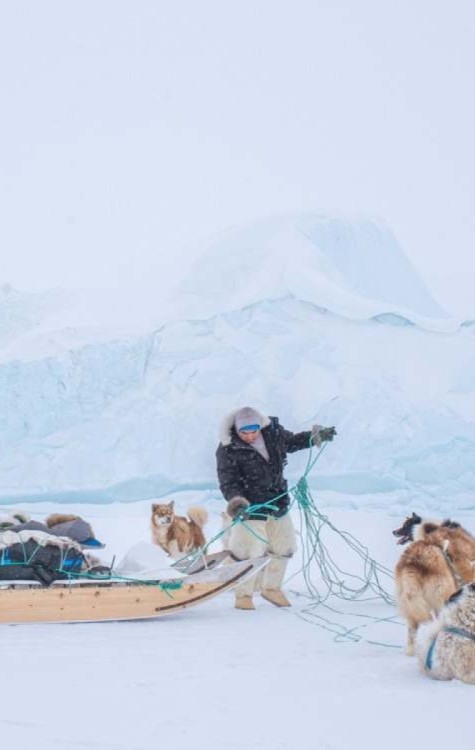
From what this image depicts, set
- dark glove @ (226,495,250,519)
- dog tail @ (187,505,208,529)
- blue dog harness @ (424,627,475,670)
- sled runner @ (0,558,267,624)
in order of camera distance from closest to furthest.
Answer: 1. blue dog harness @ (424,627,475,670)
2. sled runner @ (0,558,267,624)
3. dark glove @ (226,495,250,519)
4. dog tail @ (187,505,208,529)

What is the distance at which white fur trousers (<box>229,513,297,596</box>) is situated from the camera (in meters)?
4.40

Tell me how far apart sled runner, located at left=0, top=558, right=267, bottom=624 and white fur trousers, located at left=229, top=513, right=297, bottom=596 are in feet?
Answer: 0.76

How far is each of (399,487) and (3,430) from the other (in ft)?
15.3

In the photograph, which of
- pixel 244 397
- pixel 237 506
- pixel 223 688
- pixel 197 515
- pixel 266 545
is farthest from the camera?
pixel 244 397

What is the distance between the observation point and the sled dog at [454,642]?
2.69 metres

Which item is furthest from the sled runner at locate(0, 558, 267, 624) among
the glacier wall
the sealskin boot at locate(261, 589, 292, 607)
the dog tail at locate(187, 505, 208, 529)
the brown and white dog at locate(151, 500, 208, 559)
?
the glacier wall

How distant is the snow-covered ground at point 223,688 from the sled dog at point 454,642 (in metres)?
0.04

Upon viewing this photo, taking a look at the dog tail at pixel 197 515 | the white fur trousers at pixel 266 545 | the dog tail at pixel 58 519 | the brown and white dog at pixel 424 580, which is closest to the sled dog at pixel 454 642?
the brown and white dog at pixel 424 580

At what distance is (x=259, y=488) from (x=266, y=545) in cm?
29

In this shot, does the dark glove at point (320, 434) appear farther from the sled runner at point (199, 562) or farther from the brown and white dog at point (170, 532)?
the brown and white dog at point (170, 532)

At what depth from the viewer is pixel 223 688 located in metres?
2.63

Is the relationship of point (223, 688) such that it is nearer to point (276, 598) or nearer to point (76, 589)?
point (76, 589)

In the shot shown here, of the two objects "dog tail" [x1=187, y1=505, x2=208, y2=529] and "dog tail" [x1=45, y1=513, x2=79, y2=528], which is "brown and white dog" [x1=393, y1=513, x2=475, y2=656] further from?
"dog tail" [x1=187, y1=505, x2=208, y2=529]

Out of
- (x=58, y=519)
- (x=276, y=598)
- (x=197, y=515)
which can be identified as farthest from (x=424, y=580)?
(x=197, y=515)
